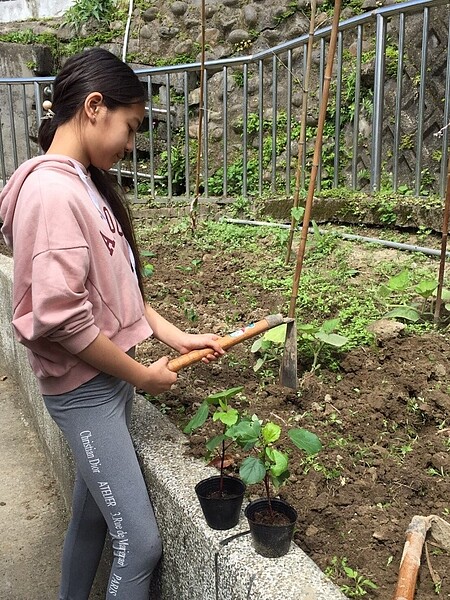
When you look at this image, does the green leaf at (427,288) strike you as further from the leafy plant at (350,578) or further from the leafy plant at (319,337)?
the leafy plant at (350,578)

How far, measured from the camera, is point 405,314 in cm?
313

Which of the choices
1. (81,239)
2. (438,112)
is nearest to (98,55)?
(81,239)

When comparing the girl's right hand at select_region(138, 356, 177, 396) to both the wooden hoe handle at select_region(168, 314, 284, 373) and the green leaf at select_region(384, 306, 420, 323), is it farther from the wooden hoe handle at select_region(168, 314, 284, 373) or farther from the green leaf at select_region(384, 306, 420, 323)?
the green leaf at select_region(384, 306, 420, 323)

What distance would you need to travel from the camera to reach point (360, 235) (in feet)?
15.6

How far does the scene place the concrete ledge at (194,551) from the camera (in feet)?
5.13

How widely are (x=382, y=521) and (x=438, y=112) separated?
14.2 ft

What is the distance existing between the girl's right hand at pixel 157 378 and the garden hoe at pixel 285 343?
0.11m

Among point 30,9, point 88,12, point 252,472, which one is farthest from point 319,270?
point 30,9

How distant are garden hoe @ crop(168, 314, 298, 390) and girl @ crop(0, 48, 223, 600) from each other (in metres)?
0.19

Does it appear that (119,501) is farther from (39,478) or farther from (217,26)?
(217,26)

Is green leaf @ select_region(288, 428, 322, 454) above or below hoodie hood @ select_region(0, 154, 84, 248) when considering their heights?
below

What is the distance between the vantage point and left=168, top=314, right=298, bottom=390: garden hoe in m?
2.19

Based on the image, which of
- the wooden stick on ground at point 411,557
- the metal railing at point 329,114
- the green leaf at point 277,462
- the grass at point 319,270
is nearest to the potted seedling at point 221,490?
the green leaf at point 277,462

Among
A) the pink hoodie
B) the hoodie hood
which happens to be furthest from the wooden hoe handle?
the hoodie hood
